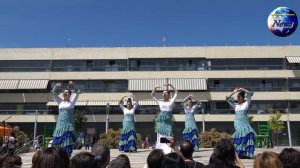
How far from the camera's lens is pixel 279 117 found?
54.3 metres

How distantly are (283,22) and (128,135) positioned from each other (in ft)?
29.3

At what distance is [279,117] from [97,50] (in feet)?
96.1

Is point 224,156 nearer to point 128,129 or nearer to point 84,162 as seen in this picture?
point 84,162

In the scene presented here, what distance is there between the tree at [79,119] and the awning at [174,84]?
8122 mm

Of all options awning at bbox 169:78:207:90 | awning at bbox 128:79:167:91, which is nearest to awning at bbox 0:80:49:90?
awning at bbox 128:79:167:91

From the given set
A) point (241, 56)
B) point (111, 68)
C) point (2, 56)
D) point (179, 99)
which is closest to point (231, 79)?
point (241, 56)

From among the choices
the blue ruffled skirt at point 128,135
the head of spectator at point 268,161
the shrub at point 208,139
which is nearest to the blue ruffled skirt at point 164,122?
the blue ruffled skirt at point 128,135

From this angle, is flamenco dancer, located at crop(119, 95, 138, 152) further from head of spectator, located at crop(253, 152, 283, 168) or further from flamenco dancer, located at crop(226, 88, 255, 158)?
head of spectator, located at crop(253, 152, 283, 168)

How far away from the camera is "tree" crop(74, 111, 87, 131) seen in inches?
2155

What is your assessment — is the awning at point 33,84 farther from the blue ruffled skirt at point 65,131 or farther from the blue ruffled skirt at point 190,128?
the blue ruffled skirt at point 65,131

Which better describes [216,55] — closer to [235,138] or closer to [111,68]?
[111,68]

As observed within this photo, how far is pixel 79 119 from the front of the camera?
5522 centimetres

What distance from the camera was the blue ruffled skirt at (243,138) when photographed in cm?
1426

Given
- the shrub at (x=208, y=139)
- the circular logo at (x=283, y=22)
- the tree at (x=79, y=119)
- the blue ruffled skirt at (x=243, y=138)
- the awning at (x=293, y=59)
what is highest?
the awning at (x=293, y=59)
